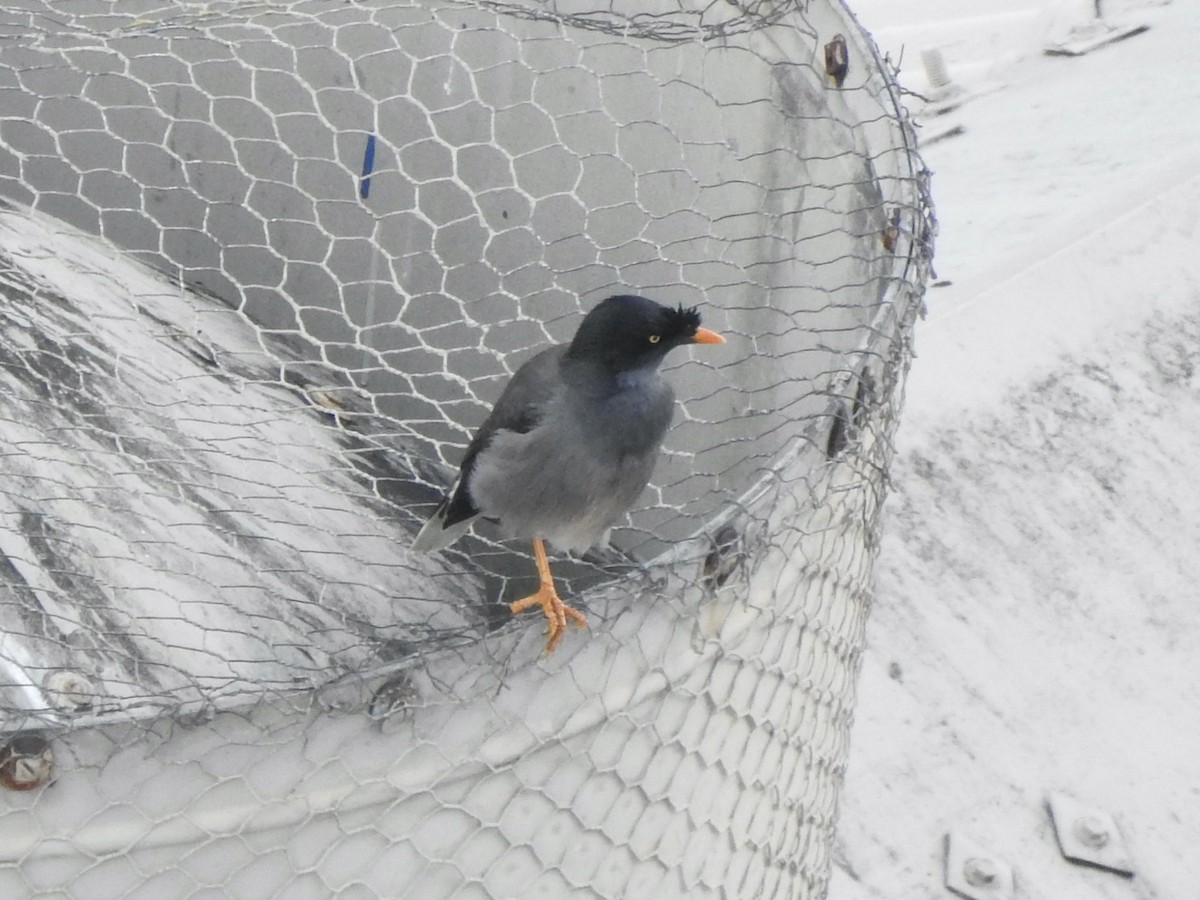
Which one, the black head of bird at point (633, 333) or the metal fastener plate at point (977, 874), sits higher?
the black head of bird at point (633, 333)

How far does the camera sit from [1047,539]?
154 cm

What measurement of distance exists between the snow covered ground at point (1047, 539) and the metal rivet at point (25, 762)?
0.81 m

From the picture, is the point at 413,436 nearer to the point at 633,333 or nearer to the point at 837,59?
the point at 633,333

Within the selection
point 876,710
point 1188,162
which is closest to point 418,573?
point 876,710

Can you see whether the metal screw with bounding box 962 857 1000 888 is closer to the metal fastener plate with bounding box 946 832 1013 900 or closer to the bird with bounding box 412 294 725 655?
the metal fastener plate with bounding box 946 832 1013 900

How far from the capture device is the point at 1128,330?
1.74 m

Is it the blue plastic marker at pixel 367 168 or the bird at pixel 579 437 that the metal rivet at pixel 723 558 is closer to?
the bird at pixel 579 437

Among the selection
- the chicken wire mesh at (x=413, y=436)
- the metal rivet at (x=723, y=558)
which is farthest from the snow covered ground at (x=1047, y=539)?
the metal rivet at (x=723, y=558)

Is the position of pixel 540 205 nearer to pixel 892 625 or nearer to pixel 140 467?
pixel 140 467

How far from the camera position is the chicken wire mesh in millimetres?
691

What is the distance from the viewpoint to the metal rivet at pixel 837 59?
976 millimetres

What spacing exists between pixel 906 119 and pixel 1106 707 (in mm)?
682

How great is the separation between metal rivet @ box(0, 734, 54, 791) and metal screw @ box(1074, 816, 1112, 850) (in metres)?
0.96

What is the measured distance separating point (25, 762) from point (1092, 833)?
38.3 inches
